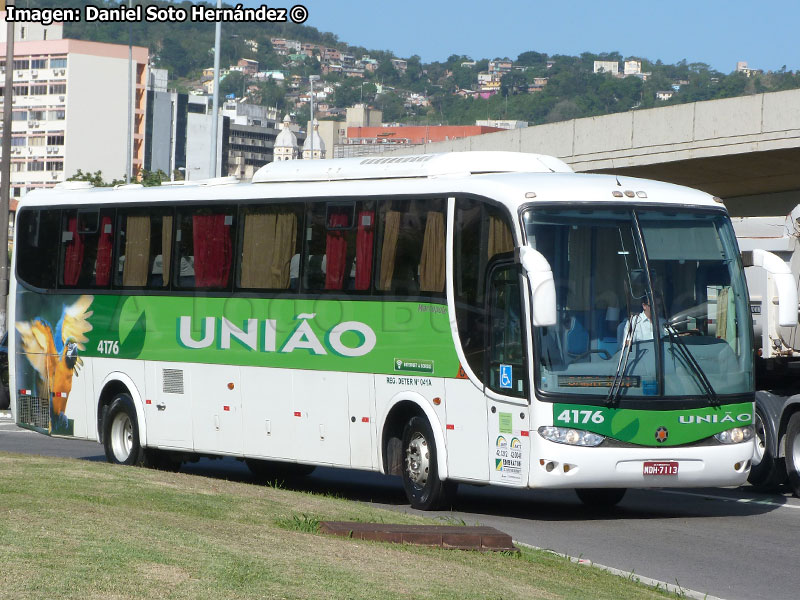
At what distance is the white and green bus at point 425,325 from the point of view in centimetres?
1344

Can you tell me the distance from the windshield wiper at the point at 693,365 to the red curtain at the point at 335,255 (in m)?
3.64

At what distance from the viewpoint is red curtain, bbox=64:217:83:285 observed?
1906 cm

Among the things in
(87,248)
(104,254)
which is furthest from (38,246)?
(104,254)

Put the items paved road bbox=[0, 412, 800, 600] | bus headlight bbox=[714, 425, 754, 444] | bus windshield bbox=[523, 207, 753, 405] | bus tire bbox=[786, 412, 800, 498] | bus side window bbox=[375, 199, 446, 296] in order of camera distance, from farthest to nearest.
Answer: bus tire bbox=[786, 412, 800, 498]
bus side window bbox=[375, 199, 446, 296]
bus headlight bbox=[714, 425, 754, 444]
bus windshield bbox=[523, 207, 753, 405]
paved road bbox=[0, 412, 800, 600]

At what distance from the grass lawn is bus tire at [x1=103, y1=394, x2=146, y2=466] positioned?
17.3 feet

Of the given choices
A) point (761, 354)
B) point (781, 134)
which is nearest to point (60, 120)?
point (781, 134)

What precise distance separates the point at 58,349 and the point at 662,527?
8920 mm

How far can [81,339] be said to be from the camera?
19016mm

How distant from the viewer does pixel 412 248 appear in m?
14.9

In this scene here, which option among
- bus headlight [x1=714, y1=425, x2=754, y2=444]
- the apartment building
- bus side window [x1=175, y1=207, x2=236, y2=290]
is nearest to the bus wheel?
bus headlight [x1=714, y1=425, x2=754, y2=444]

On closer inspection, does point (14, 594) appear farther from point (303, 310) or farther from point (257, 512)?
point (303, 310)

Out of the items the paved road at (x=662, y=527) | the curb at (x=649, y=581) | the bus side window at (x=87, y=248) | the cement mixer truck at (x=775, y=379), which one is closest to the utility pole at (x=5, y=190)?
the bus side window at (x=87, y=248)

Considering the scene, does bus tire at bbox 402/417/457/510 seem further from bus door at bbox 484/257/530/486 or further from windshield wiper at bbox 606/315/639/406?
windshield wiper at bbox 606/315/639/406

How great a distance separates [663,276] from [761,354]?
4.08m
